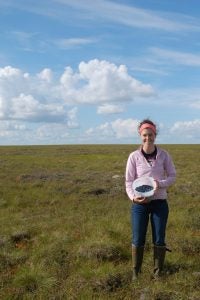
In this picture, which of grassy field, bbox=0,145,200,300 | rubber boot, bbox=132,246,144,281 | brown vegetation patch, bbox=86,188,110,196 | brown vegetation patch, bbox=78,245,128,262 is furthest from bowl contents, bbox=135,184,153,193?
brown vegetation patch, bbox=86,188,110,196

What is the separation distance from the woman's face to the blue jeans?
2.88 ft

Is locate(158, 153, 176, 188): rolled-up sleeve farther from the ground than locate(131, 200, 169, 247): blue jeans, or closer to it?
farther from the ground

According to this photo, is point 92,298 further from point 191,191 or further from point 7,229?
point 191,191

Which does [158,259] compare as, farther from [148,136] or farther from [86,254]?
[148,136]

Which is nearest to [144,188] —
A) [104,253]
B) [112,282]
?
[112,282]

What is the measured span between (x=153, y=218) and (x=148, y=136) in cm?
124

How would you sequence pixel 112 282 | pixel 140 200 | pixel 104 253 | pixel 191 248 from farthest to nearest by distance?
pixel 191 248
pixel 104 253
pixel 112 282
pixel 140 200

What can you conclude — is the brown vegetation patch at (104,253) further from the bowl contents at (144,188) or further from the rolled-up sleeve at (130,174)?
the bowl contents at (144,188)

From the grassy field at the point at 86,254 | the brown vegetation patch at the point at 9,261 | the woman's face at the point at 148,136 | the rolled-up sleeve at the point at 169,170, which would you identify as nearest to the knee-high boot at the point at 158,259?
the grassy field at the point at 86,254

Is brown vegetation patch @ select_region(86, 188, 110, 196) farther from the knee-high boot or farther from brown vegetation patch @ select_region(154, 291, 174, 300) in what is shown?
brown vegetation patch @ select_region(154, 291, 174, 300)

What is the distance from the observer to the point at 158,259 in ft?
23.7

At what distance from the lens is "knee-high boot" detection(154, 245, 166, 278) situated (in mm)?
7137

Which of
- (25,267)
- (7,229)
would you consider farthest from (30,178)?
(25,267)

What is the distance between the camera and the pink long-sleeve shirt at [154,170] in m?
6.91
